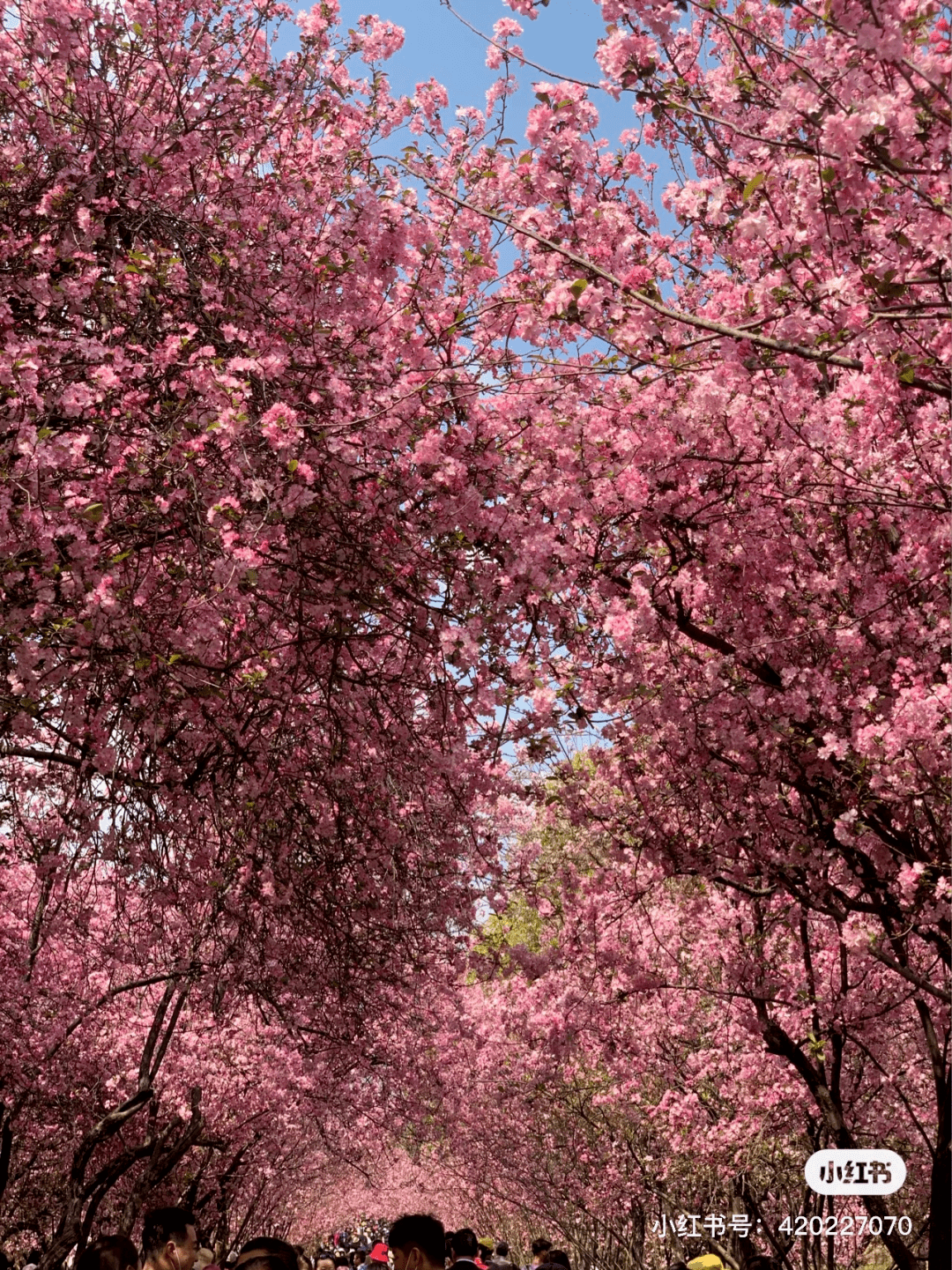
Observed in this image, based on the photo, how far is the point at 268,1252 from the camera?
5117 millimetres

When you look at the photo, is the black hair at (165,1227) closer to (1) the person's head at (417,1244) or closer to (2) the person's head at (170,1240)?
(2) the person's head at (170,1240)

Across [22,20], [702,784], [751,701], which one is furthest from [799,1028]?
[22,20]

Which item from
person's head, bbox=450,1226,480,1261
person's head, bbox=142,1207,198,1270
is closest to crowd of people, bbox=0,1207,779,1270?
person's head, bbox=142,1207,198,1270

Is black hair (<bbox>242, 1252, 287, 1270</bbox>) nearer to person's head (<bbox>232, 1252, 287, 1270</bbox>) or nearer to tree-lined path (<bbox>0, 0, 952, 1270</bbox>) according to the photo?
person's head (<bbox>232, 1252, 287, 1270</bbox>)

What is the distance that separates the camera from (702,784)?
28.9ft

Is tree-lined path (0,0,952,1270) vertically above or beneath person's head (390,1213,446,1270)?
above

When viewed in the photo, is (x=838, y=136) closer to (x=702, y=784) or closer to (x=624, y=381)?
(x=624, y=381)

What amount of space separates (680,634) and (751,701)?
1.26 metres

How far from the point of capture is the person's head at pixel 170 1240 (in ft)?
19.2

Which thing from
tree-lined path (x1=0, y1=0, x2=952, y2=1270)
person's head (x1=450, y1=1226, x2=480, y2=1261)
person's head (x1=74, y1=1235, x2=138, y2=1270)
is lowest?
person's head (x1=450, y1=1226, x2=480, y2=1261)

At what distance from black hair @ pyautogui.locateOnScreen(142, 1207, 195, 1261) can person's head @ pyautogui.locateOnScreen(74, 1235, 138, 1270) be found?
9cm

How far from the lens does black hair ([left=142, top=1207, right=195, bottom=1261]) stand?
5922 mm

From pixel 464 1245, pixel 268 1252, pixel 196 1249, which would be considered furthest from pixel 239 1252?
pixel 464 1245

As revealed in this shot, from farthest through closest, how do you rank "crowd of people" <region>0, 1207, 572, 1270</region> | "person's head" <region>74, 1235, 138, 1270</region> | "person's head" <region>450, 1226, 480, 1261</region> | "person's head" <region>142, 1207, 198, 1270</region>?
1. "person's head" <region>450, 1226, 480, 1261</region>
2. "person's head" <region>142, 1207, 198, 1270</region>
3. "person's head" <region>74, 1235, 138, 1270</region>
4. "crowd of people" <region>0, 1207, 572, 1270</region>
